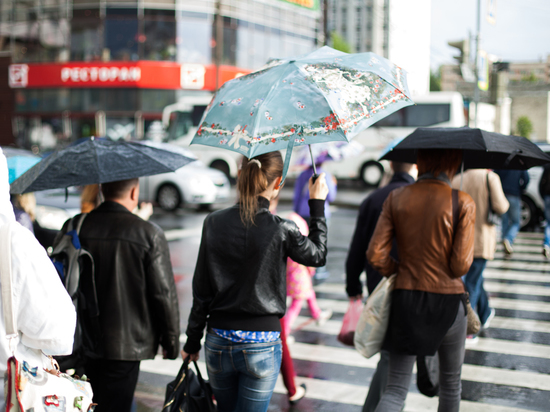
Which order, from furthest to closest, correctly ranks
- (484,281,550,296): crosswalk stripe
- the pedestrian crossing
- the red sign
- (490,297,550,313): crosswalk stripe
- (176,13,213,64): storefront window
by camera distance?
(176,13,213,64): storefront window, the red sign, (484,281,550,296): crosswalk stripe, (490,297,550,313): crosswalk stripe, the pedestrian crossing

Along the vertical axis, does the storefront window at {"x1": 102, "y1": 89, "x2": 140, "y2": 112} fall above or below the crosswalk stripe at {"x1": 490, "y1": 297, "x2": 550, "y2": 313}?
above

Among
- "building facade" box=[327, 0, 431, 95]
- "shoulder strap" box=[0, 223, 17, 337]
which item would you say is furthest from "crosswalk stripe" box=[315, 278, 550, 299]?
"building facade" box=[327, 0, 431, 95]

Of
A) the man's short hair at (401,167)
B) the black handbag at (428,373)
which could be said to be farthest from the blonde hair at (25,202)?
the black handbag at (428,373)

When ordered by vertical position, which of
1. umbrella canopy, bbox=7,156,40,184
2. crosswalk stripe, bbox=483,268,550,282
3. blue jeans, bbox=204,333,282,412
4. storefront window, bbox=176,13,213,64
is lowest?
crosswalk stripe, bbox=483,268,550,282

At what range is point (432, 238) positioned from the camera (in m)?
2.85

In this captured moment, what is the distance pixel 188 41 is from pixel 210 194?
17.7 m

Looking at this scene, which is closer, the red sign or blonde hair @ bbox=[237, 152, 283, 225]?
blonde hair @ bbox=[237, 152, 283, 225]

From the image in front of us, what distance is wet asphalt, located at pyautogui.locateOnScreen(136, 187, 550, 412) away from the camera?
418 cm

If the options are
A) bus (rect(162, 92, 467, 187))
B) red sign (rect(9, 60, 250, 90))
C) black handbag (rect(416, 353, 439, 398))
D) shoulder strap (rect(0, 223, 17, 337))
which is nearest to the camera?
shoulder strap (rect(0, 223, 17, 337))

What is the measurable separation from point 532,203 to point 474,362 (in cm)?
776

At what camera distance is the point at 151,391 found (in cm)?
439

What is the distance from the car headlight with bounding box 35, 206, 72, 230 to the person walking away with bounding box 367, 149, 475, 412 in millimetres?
6368

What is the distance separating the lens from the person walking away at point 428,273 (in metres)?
2.84

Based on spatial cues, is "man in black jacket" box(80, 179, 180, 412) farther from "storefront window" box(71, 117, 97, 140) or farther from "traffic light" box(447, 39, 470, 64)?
"storefront window" box(71, 117, 97, 140)
